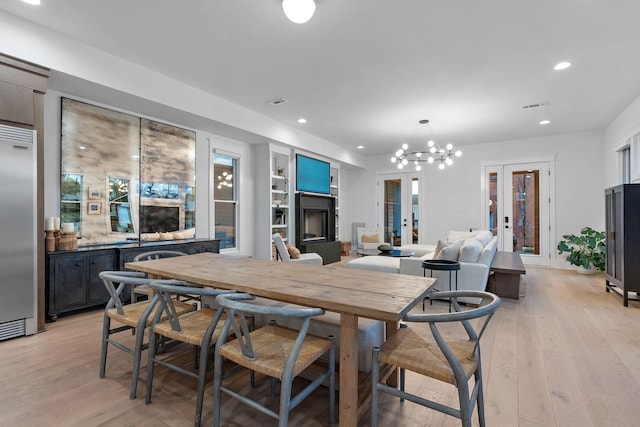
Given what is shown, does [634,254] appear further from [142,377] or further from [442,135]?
[142,377]

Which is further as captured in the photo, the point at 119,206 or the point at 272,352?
the point at 119,206

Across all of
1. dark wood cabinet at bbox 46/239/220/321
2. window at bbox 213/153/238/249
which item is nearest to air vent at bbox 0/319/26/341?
dark wood cabinet at bbox 46/239/220/321

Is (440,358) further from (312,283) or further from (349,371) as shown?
(312,283)

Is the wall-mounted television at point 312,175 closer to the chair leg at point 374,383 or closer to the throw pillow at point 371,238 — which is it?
the throw pillow at point 371,238

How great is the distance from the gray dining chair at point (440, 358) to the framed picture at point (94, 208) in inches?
151

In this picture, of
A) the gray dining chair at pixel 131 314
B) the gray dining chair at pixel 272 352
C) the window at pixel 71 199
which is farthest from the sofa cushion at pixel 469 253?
the window at pixel 71 199

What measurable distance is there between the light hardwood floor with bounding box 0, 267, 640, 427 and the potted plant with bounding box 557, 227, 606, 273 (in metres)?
3.15

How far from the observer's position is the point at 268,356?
151 cm

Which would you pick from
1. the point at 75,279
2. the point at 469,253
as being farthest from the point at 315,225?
the point at 75,279

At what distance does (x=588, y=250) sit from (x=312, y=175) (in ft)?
18.6

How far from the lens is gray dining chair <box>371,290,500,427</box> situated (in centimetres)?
133

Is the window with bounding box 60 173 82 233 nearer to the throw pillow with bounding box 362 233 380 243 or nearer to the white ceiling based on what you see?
the white ceiling

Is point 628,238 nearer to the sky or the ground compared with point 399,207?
nearer to the ground

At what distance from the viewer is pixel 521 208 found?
23.4ft
